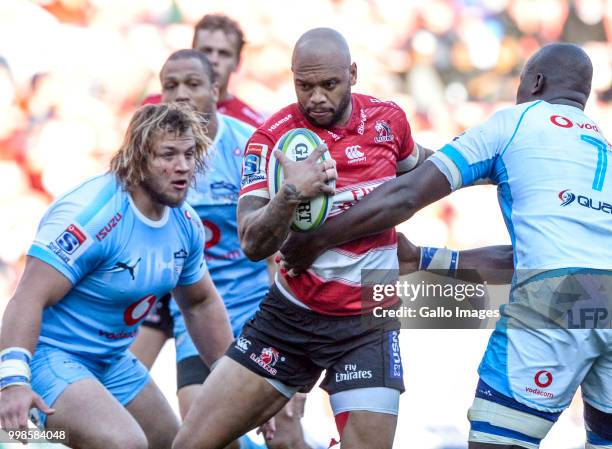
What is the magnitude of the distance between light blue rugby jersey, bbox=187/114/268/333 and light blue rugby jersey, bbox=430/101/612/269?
81.2 inches

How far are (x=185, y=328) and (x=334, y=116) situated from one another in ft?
6.81

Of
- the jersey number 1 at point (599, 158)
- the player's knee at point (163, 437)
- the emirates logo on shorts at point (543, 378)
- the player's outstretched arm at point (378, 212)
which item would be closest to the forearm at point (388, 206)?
the player's outstretched arm at point (378, 212)

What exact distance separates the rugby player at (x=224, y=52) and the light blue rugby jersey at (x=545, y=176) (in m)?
3.11

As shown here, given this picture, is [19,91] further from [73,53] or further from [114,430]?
[114,430]

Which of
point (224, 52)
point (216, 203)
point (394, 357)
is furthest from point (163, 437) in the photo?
point (224, 52)

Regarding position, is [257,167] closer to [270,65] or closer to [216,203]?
[216,203]

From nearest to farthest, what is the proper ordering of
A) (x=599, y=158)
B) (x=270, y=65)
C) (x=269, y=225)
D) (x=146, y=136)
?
1. (x=269, y=225)
2. (x=599, y=158)
3. (x=146, y=136)
4. (x=270, y=65)

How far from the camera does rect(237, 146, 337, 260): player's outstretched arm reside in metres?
4.13

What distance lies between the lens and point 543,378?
4.08m

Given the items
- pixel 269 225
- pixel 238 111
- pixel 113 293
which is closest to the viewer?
pixel 269 225

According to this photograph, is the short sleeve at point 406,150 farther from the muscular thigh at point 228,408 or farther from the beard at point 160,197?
the muscular thigh at point 228,408

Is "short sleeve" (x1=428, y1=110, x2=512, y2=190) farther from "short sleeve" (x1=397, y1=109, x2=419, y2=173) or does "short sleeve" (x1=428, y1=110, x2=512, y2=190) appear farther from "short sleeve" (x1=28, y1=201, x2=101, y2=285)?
"short sleeve" (x1=28, y1=201, x2=101, y2=285)

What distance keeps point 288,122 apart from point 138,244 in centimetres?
98

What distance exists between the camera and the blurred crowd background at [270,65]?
37.4 feet
